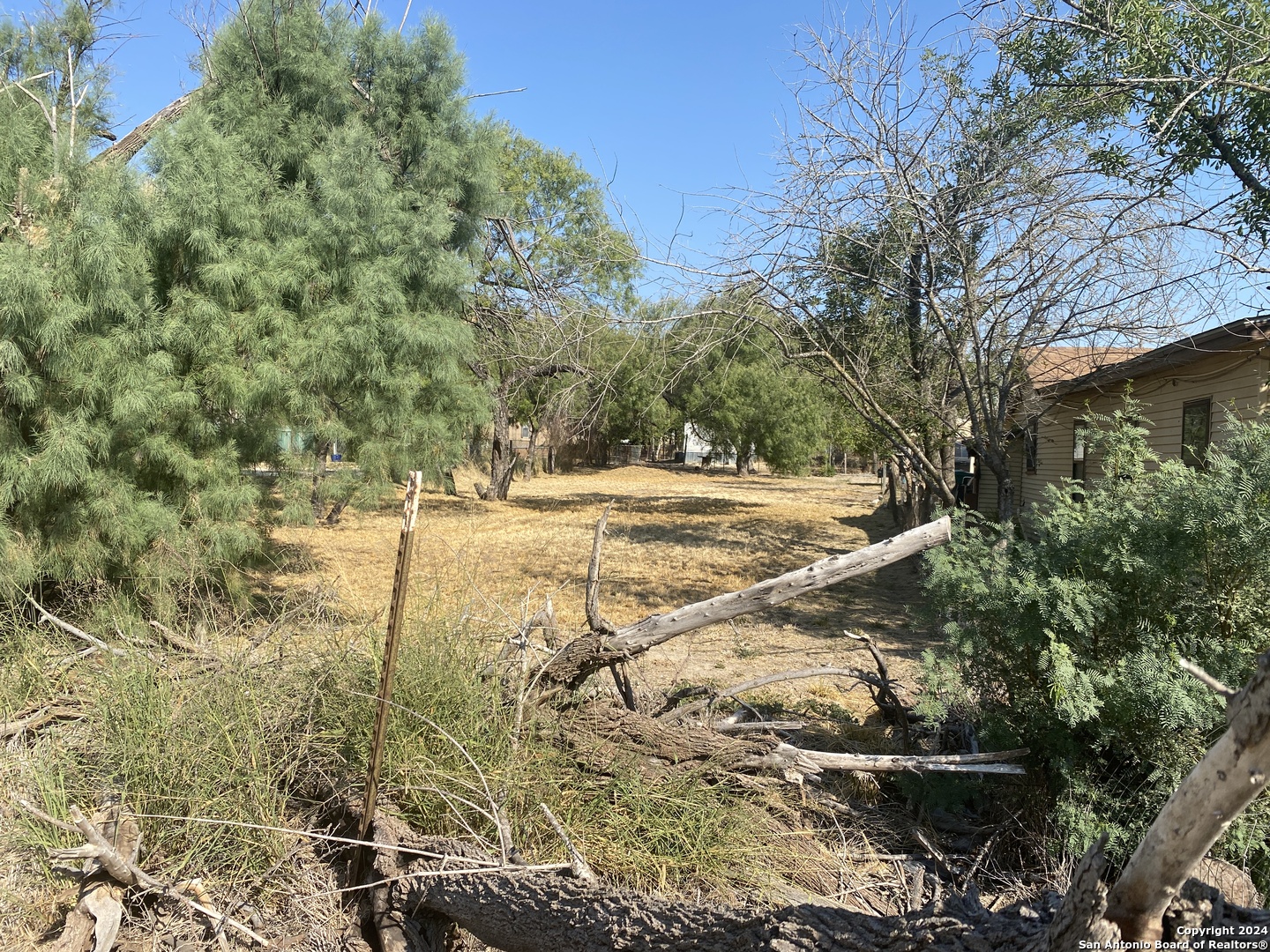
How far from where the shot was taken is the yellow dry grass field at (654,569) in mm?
6270

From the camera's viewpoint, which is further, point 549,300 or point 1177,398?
point 1177,398

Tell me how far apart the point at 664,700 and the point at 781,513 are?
1930 cm

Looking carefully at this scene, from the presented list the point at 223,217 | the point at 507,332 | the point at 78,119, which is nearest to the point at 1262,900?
the point at 223,217

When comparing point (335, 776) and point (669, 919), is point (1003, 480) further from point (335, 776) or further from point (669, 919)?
point (335, 776)

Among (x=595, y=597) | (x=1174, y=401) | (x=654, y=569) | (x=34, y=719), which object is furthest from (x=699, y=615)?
(x=1174, y=401)

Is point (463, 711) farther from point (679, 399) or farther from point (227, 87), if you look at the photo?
point (679, 399)

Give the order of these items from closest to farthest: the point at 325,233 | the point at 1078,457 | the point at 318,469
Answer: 1. the point at 325,233
2. the point at 318,469
3. the point at 1078,457

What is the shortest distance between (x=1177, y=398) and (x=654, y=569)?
25.6ft

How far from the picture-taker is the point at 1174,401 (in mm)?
11000

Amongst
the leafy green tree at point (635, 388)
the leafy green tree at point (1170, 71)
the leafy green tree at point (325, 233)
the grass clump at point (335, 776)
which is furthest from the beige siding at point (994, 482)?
the grass clump at point (335, 776)

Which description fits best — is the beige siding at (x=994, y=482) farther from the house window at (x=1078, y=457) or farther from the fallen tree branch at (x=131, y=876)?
the fallen tree branch at (x=131, y=876)

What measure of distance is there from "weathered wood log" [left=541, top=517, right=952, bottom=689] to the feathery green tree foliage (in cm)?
250

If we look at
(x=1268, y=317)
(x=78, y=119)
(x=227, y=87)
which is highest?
(x=227, y=87)

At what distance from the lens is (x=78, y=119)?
658 cm
